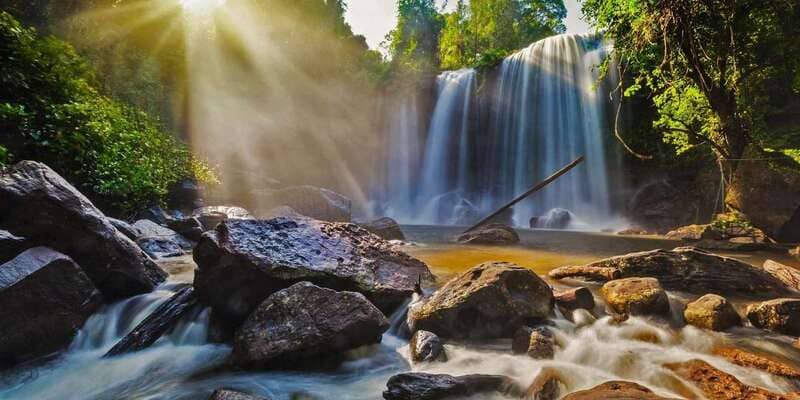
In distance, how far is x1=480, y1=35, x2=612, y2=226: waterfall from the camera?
19.9 meters

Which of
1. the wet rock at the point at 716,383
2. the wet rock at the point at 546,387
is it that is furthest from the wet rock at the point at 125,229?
the wet rock at the point at 716,383

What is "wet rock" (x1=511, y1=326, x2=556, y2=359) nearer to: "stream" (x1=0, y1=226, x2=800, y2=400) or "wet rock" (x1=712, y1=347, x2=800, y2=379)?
"stream" (x1=0, y1=226, x2=800, y2=400)

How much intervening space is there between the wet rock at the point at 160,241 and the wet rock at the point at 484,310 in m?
6.25

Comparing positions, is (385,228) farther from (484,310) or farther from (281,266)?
(484,310)

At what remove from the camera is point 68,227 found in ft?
14.1

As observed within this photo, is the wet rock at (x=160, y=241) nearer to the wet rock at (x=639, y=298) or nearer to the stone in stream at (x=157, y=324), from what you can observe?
the stone in stream at (x=157, y=324)

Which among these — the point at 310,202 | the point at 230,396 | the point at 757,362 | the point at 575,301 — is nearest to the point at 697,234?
the point at 575,301

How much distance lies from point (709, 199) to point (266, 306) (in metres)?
18.7

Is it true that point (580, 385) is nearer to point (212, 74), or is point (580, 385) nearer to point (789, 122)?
point (789, 122)

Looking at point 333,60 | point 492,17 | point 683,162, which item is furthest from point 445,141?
point 492,17

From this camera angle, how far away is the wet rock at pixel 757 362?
Answer: 286cm

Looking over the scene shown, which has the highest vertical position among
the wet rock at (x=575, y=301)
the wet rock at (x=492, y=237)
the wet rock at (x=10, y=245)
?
the wet rock at (x=10, y=245)

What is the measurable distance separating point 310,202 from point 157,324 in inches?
389

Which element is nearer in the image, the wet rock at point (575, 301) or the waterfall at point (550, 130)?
the wet rock at point (575, 301)
